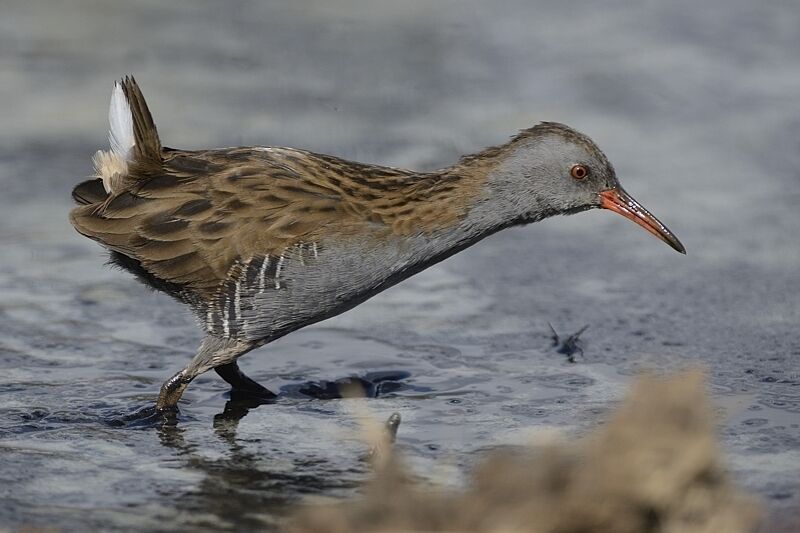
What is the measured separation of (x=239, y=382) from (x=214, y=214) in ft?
2.48

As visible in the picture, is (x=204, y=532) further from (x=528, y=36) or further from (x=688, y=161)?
(x=528, y=36)

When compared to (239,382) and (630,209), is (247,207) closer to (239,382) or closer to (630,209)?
(239,382)

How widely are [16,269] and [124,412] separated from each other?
6.07 ft

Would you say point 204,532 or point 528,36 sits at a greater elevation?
point 528,36

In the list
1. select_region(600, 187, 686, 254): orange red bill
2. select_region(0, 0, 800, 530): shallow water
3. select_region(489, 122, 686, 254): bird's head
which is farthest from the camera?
select_region(600, 187, 686, 254): orange red bill

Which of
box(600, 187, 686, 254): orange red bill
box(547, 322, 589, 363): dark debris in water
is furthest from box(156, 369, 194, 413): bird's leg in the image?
box(600, 187, 686, 254): orange red bill

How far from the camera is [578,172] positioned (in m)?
6.23

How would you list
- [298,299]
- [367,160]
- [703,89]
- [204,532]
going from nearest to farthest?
[204,532], [298,299], [367,160], [703,89]

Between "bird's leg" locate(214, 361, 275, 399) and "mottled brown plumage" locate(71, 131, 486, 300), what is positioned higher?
"mottled brown plumage" locate(71, 131, 486, 300)

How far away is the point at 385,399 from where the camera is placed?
6.18m

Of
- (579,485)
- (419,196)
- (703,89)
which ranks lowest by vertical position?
(579,485)

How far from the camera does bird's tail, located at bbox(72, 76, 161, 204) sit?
249 inches

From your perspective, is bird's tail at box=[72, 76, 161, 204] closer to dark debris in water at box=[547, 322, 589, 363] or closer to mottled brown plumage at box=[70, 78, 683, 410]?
mottled brown plumage at box=[70, 78, 683, 410]

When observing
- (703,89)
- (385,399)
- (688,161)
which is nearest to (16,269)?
(385,399)
